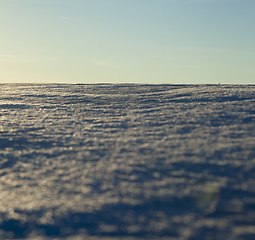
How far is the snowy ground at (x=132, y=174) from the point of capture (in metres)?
1.11

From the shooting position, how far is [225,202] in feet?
3.89

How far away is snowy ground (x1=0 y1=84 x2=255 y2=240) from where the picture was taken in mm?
1107

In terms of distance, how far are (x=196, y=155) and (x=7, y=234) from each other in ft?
3.30

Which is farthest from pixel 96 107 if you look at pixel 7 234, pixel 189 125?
pixel 7 234

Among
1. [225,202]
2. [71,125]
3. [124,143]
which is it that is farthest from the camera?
[71,125]

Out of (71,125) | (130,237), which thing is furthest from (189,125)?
(130,237)

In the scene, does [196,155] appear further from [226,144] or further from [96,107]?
[96,107]

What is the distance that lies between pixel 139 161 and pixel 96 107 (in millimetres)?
1408

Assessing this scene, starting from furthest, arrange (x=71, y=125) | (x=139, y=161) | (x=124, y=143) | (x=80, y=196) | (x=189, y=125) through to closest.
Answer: (x=71, y=125) → (x=189, y=125) → (x=124, y=143) → (x=139, y=161) → (x=80, y=196)

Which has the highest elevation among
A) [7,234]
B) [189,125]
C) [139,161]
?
[189,125]

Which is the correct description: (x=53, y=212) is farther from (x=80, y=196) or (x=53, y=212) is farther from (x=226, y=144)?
(x=226, y=144)

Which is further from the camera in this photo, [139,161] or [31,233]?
[139,161]

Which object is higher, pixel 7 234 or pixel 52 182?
pixel 52 182

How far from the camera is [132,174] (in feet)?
4.71
